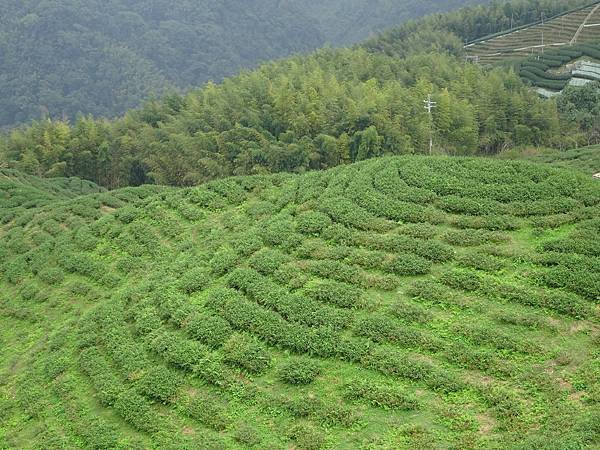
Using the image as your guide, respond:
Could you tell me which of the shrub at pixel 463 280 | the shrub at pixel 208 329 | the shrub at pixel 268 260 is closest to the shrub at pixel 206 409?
the shrub at pixel 208 329

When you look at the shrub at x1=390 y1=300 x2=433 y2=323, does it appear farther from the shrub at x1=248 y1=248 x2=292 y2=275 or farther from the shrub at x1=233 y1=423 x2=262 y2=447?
the shrub at x1=233 y1=423 x2=262 y2=447

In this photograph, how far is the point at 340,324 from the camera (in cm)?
1450

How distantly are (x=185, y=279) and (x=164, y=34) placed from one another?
460 ft

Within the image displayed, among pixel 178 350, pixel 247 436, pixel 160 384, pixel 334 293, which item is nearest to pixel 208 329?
pixel 178 350

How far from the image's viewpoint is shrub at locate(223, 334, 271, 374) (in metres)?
14.0

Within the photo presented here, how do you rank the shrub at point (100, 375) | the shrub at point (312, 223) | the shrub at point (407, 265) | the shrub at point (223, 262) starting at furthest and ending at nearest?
the shrub at point (312, 223), the shrub at point (223, 262), the shrub at point (407, 265), the shrub at point (100, 375)

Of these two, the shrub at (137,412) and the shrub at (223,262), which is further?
the shrub at (223,262)

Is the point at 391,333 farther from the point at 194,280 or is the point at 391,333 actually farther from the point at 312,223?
the point at 194,280

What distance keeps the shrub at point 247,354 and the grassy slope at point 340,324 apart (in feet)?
0.12

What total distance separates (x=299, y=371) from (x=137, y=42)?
141 metres

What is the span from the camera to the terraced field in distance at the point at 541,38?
78.4 m

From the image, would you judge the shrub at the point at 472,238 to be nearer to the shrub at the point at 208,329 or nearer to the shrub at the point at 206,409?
the shrub at the point at 208,329

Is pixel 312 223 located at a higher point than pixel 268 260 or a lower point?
higher

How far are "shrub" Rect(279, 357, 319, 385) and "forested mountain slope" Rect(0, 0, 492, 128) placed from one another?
95.6 meters
